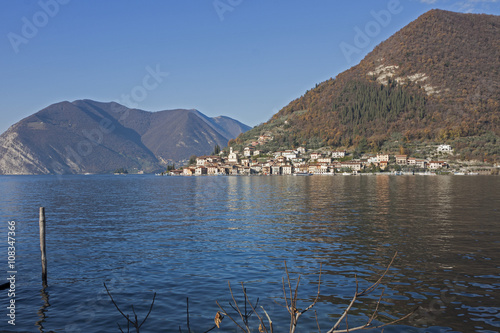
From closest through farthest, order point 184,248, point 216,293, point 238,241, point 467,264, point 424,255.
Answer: point 216,293, point 467,264, point 424,255, point 184,248, point 238,241

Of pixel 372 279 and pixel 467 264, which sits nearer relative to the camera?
pixel 372 279

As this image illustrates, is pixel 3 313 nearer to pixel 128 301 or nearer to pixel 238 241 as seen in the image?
pixel 128 301

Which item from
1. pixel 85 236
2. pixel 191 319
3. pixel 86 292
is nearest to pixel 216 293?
pixel 191 319

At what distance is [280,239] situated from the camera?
25.0m

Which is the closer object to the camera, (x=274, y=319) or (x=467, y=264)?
(x=274, y=319)

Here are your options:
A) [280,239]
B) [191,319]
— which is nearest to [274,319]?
[191,319]

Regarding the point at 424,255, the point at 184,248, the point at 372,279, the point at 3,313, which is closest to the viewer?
the point at 3,313

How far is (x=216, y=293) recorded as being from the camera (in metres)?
14.7

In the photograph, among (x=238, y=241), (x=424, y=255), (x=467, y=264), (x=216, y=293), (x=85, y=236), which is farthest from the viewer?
(x=85, y=236)

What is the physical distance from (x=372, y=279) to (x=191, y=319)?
7.61 meters

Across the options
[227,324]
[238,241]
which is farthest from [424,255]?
[227,324]

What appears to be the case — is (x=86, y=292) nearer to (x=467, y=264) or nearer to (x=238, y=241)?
(x=238, y=241)

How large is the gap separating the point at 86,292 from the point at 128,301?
2250mm

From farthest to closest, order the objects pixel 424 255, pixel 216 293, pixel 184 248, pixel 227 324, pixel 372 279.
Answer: pixel 184 248 → pixel 424 255 → pixel 372 279 → pixel 216 293 → pixel 227 324
